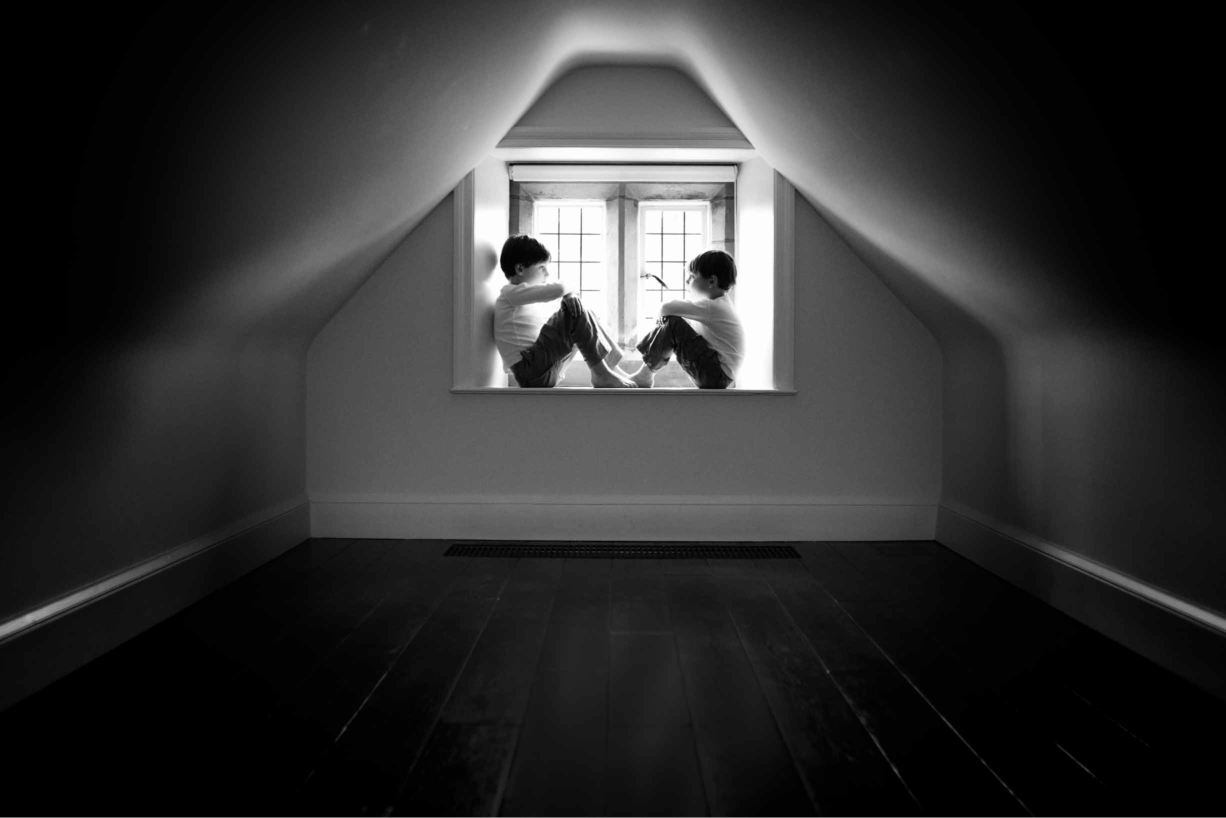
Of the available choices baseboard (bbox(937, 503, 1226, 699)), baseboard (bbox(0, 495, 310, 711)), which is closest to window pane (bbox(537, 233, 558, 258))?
baseboard (bbox(0, 495, 310, 711))

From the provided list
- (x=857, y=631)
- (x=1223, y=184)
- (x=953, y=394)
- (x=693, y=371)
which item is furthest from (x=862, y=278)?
(x=1223, y=184)

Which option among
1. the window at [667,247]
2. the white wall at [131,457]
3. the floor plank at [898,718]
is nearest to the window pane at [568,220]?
the window at [667,247]

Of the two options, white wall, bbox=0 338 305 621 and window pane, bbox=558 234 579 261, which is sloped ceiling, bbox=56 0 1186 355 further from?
window pane, bbox=558 234 579 261

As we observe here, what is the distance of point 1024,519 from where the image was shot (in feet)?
7.72

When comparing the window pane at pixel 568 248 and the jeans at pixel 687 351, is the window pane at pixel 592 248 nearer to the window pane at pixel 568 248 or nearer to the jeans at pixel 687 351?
the window pane at pixel 568 248

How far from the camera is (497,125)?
2746mm

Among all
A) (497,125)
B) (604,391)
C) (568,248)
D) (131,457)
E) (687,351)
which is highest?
(497,125)

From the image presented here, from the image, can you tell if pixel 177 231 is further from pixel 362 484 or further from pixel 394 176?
pixel 362 484

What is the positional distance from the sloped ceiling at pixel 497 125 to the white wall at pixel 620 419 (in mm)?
311

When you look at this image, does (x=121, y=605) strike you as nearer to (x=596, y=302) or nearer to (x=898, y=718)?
(x=898, y=718)

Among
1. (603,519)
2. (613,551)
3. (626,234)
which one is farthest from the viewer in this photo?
(626,234)

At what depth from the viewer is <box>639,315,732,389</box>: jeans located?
3.09 meters

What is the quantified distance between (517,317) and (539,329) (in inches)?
4.3

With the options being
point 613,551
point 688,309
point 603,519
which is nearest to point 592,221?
point 688,309
